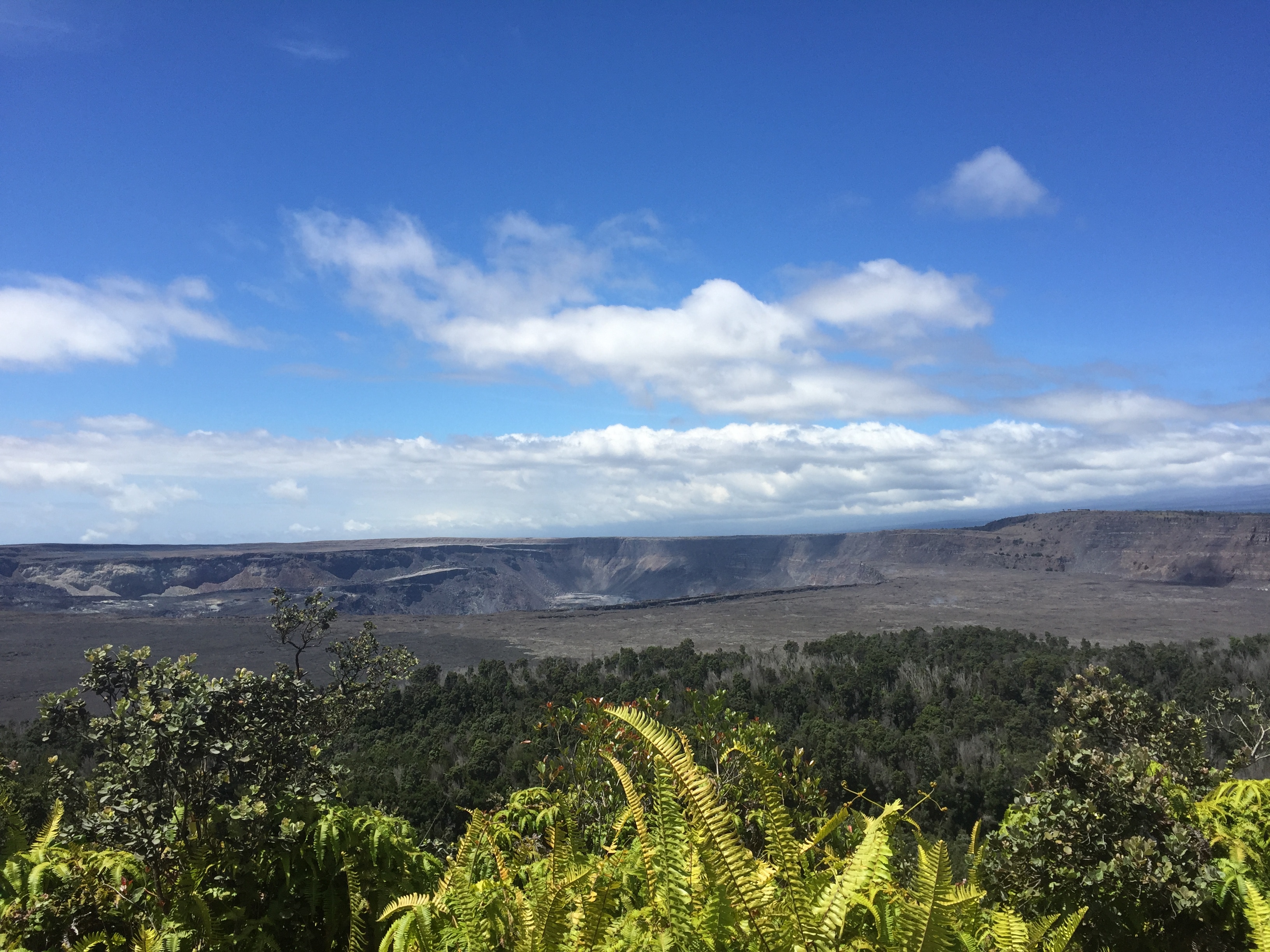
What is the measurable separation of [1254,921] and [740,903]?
1.35 m

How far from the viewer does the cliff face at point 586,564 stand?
96062mm

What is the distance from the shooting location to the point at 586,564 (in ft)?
533

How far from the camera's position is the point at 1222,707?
906 cm

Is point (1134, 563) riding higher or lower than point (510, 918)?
lower

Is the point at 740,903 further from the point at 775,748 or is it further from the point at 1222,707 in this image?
the point at 1222,707

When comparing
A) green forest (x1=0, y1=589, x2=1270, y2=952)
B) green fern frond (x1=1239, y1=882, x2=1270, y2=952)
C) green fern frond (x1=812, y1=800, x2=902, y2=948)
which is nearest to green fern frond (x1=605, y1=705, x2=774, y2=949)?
green forest (x1=0, y1=589, x2=1270, y2=952)

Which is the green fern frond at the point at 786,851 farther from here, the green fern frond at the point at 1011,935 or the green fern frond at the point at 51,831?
the green fern frond at the point at 51,831

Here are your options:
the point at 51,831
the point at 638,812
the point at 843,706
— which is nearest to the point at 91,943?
the point at 51,831

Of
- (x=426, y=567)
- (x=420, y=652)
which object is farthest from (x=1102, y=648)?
(x=426, y=567)

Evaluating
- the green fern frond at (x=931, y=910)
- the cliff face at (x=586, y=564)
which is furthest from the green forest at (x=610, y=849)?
the cliff face at (x=586, y=564)

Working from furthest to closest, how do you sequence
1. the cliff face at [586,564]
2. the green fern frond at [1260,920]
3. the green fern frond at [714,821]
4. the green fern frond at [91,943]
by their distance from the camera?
the cliff face at [586,564] < the green fern frond at [91,943] < the green fern frond at [1260,920] < the green fern frond at [714,821]

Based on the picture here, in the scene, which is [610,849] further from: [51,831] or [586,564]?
[586,564]

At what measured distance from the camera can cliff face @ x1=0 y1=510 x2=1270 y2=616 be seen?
9606 centimetres

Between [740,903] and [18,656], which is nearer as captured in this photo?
[740,903]
